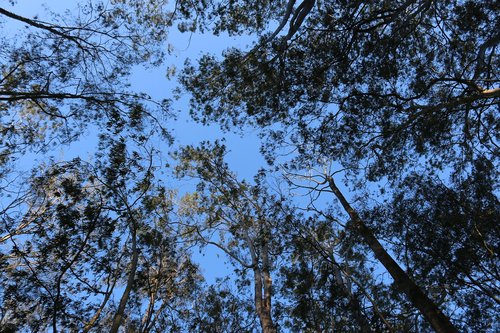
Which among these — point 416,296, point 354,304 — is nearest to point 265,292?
point 354,304

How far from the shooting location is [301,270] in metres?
11.9

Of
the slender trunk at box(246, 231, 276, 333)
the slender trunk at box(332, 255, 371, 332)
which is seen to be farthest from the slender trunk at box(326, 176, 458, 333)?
the slender trunk at box(246, 231, 276, 333)

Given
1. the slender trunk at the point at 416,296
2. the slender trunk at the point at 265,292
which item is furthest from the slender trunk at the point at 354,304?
the slender trunk at the point at 265,292

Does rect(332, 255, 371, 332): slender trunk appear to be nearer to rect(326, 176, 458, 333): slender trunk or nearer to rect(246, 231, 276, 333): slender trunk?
rect(326, 176, 458, 333): slender trunk

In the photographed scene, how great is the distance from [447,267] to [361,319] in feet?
11.0

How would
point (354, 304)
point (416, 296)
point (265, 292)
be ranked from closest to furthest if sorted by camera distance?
point (416, 296) < point (354, 304) < point (265, 292)

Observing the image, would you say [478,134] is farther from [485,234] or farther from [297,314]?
[297,314]

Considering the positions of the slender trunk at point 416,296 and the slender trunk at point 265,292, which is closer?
the slender trunk at point 416,296

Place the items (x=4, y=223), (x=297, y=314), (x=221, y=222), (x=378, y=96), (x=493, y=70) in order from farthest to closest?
(x=221, y=222) → (x=297, y=314) → (x=378, y=96) → (x=493, y=70) → (x=4, y=223)

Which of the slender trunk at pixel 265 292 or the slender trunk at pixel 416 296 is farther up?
the slender trunk at pixel 265 292

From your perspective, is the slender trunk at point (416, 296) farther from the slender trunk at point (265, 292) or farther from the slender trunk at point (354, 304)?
the slender trunk at point (265, 292)

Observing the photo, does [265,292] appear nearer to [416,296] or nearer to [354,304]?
[354,304]

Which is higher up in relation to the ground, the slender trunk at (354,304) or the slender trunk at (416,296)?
the slender trunk at (354,304)

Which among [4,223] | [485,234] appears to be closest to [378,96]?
[485,234]
